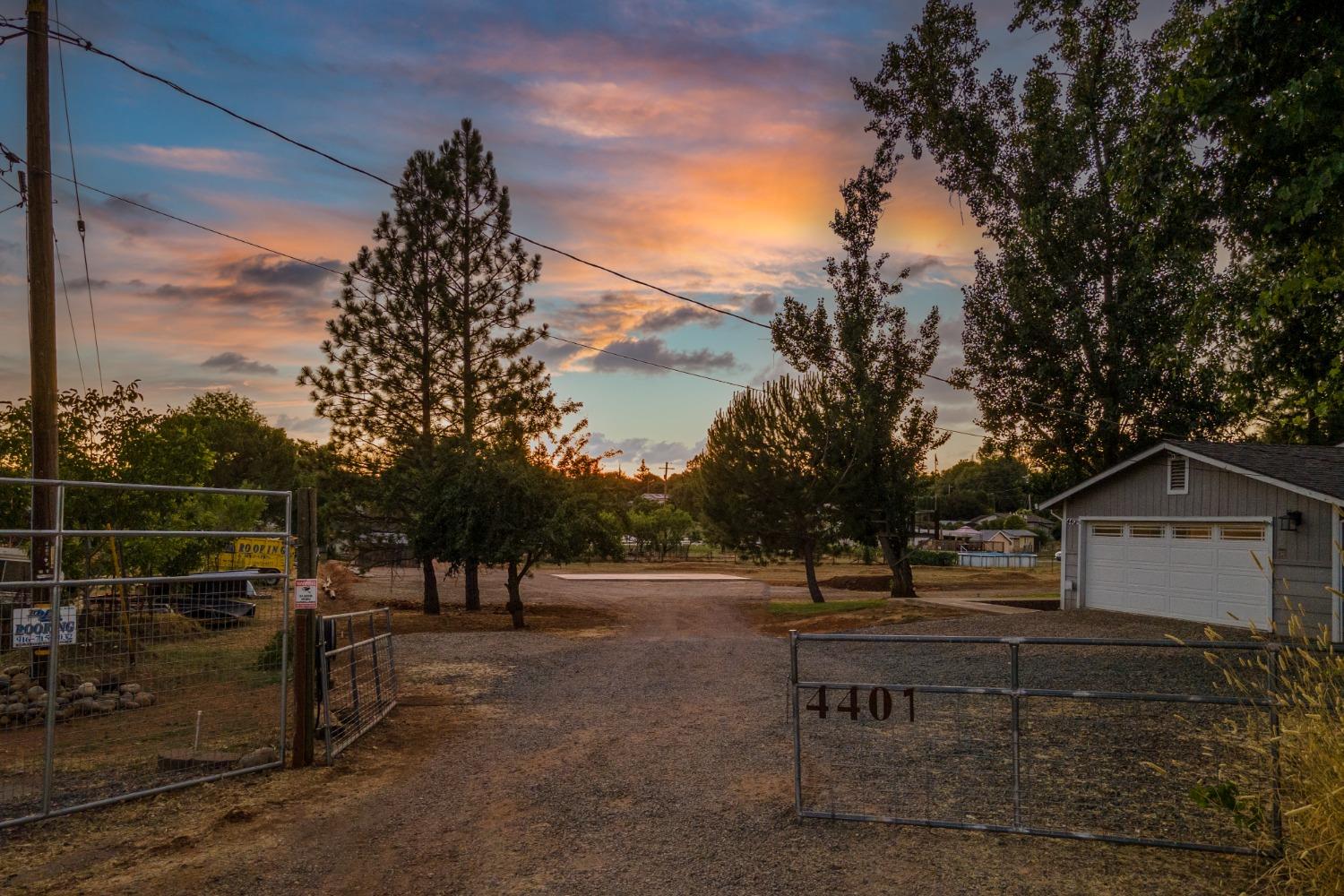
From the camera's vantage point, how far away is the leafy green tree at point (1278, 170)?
917 centimetres

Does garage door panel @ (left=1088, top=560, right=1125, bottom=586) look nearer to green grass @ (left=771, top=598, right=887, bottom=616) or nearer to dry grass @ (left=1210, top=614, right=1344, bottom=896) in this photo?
green grass @ (left=771, top=598, right=887, bottom=616)

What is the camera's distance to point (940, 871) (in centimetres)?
532

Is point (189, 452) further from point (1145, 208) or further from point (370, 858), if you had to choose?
point (1145, 208)

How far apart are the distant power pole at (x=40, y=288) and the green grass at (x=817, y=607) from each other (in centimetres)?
1953

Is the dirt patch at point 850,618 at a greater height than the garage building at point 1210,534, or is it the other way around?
the garage building at point 1210,534

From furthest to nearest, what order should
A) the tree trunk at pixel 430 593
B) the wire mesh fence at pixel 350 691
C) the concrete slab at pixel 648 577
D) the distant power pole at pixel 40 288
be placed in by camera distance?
1. the concrete slab at pixel 648 577
2. the tree trunk at pixel 430 593
3. the distant power pole at pixel 40 288
4. the wire mesh fence at pixel 350 691

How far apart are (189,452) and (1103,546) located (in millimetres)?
21979

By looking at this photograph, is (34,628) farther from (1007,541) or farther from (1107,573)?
(1007,541)

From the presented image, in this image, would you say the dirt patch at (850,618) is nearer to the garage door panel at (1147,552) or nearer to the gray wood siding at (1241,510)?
the gray wood siding at (1241,510)

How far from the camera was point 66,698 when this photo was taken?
1009 cm

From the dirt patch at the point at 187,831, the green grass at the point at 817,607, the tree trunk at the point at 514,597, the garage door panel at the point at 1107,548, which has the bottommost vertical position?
the green grass at the point at 817,607

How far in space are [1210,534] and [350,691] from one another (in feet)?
61.3

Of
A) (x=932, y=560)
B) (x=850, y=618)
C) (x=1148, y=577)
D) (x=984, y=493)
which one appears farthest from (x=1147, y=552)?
(x=984, y=493)

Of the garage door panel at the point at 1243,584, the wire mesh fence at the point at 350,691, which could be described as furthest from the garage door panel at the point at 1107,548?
the wire mesh fence at the point at 350,691
